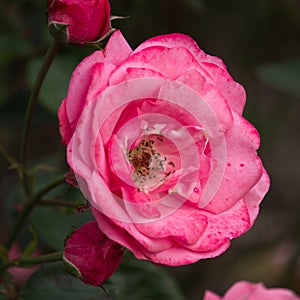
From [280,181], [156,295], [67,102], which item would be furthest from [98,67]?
[280,181]

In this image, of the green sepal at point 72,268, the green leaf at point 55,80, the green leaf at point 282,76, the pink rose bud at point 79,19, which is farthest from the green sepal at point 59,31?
the green leaf at point 282,76

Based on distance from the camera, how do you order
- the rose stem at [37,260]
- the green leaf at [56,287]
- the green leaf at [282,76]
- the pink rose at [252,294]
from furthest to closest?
the green leaf at [282,76], the pink rose at [252,294], the green leaf at [56,287], the rose stem at [37,260]

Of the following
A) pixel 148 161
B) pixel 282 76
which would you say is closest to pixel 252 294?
pixel 148 161

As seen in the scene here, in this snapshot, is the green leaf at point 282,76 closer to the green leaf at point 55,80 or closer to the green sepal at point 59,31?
the green leaf at point 55,80

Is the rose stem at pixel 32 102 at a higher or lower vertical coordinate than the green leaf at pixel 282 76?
higher

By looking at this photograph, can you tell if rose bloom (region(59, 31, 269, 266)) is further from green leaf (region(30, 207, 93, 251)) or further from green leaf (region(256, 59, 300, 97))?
green leaf (region(256, 59, 300, 97))

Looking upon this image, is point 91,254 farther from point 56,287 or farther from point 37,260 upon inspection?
point 56,287

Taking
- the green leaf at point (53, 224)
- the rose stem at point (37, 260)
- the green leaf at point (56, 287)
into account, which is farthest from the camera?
the green leaf at point (53, 224)
